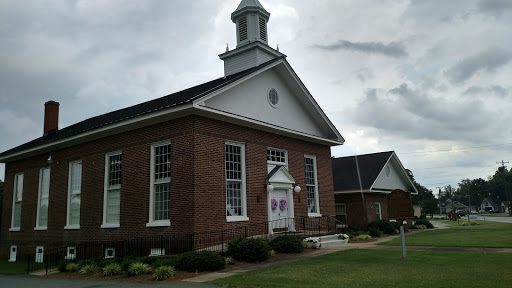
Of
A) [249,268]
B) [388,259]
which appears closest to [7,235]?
→ [249,268]

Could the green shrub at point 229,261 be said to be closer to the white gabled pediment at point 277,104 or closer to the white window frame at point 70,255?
the white gabled pediment at point 277,104

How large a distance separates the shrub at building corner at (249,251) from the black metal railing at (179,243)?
552mm

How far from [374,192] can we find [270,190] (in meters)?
14.6

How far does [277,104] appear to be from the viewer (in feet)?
66.2

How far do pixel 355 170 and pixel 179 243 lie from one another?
20.2 m

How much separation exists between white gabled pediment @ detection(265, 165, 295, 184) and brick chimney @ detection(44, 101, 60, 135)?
58.7ft

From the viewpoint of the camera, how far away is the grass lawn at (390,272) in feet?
30.2

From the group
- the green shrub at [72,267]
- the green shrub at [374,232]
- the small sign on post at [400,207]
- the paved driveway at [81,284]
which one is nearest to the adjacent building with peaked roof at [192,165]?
the green shrub at [72,267]

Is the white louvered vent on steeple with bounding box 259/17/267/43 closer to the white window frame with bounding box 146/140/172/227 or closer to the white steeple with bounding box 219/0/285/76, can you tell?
the white steeple with bounding box 219/0/285/76

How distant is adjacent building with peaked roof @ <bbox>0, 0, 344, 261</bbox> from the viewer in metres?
15.6

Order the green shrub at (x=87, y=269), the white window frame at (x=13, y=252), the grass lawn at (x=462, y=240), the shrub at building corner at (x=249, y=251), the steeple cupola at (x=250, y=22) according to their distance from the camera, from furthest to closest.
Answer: the white window frame at (x=13, y=252), the steeple cupola at (x=250, y=22), the grass lawn at (x=462, y=240), the green shrub at (x=87, y=269), the shrub at building corner at (x=249, y=251)

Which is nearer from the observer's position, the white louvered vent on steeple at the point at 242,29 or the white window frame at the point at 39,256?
the white window frame at the point at 39,256

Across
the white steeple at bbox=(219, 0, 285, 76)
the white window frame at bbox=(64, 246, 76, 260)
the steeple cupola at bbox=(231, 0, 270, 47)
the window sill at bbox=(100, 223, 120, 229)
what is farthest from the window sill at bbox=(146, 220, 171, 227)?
the steeple cupola at bbox=(231, 0, 270, 47)

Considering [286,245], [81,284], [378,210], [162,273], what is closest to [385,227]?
[378,210]
